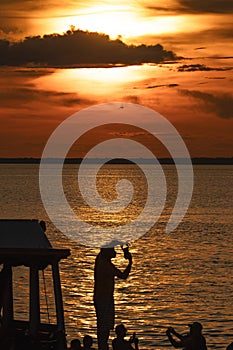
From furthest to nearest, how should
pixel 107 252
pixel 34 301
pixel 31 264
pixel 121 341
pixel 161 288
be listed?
pixel 161 288 < pixel 107 252 < pixel 121 341 < pixel 34 301 < pixel 31 264

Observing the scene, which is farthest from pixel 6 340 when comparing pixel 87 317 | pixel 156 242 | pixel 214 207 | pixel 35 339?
pixel 214 207

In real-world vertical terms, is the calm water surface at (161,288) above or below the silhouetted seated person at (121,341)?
above

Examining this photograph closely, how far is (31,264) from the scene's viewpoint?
45.7 ft

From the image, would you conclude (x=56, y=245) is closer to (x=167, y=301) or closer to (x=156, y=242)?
(x=156, y=242)

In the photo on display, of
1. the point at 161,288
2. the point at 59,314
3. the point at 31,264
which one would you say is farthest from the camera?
the point at 161,288

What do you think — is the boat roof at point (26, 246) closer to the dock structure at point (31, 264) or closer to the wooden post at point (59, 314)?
the dock structure at point (31, 264)

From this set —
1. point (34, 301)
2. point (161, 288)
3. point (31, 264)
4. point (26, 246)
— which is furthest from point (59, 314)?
Result: point (161, 288)

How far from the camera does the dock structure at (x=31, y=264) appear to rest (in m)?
13.7

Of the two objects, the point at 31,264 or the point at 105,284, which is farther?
the point at 105,284

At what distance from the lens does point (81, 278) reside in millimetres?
43312

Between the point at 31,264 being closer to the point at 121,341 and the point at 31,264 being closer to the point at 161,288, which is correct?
the point at 121,341

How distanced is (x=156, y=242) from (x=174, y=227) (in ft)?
50.6

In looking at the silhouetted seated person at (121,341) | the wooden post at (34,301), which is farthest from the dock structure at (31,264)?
the silhouetted seated person at (121,341)

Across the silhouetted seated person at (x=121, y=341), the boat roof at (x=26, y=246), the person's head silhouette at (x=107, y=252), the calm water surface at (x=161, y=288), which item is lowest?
the silhouetted seated person at (x=121, y=341)
